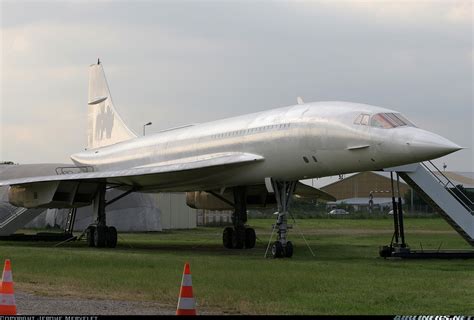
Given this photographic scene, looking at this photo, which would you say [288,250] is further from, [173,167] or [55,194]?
[55,194]

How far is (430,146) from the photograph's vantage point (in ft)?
56.4

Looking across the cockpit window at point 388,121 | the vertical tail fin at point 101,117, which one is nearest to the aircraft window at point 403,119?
the cockpit window at point 388,121

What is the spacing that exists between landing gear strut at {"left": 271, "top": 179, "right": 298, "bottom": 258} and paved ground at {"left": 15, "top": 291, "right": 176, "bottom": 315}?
28.0 feet

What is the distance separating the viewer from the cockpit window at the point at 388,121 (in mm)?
18109

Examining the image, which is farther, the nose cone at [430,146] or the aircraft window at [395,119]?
the aircraft window at [395,119]

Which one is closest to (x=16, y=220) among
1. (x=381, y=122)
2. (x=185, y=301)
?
(x=381, y=122)

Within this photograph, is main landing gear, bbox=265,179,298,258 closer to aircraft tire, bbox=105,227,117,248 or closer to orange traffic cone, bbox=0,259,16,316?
aircraft tire, bbox=105,227,117,248

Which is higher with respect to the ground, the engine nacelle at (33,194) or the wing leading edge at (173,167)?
the wing leading edge at (173,167)

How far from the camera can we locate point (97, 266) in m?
16.7

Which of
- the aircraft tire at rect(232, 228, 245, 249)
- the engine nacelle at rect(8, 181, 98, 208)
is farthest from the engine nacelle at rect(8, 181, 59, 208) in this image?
the aircraft tire at rect(232, 228, 245, 249)

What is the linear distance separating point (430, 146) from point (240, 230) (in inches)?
346

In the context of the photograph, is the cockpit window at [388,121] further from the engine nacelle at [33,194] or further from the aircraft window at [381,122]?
the engine nacelle at [33,194]

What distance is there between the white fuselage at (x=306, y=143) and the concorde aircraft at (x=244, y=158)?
0.02 meters

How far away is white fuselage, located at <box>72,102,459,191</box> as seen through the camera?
17719 millimetres
